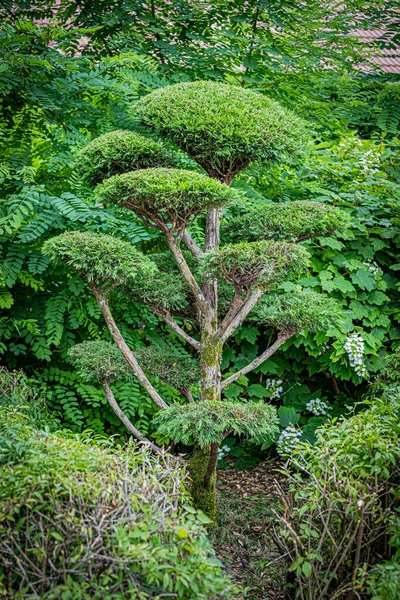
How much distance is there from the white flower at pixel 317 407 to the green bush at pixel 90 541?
9.49 ft

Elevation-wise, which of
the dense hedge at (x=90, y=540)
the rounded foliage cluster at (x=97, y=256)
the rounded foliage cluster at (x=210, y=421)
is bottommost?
the rounded foliage cluster at (x=210, y=421)

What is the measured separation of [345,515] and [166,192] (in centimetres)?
167

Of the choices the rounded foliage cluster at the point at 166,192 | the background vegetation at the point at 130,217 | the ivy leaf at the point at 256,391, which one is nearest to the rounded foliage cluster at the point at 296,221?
the rounded foliage cluster at the point at 166,192

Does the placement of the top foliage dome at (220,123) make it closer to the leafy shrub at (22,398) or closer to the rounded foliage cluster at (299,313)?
the rounded foliage cluster at (299,313)

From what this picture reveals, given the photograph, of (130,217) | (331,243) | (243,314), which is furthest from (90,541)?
(331,243)

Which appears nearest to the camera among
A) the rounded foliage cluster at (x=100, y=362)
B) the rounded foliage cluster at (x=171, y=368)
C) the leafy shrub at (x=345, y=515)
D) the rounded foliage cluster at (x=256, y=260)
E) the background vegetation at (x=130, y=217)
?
the leafy shrub at (x=345, y=515)

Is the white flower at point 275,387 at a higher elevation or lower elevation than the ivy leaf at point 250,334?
lower

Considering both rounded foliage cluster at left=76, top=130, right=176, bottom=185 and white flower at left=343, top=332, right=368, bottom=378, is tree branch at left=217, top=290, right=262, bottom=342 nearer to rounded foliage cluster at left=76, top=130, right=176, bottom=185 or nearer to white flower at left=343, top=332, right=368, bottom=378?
rounded foliage cluster at left=76, top=130, right=176, bottom=185

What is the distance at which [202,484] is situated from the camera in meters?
3.62

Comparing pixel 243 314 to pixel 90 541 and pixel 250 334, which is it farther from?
pixel 90 541

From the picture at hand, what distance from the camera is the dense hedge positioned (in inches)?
71.7

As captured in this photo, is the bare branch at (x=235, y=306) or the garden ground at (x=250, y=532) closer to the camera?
the garden ground at (x=250, y=532)

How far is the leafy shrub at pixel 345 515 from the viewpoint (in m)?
2.30

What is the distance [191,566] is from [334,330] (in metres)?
2.87
